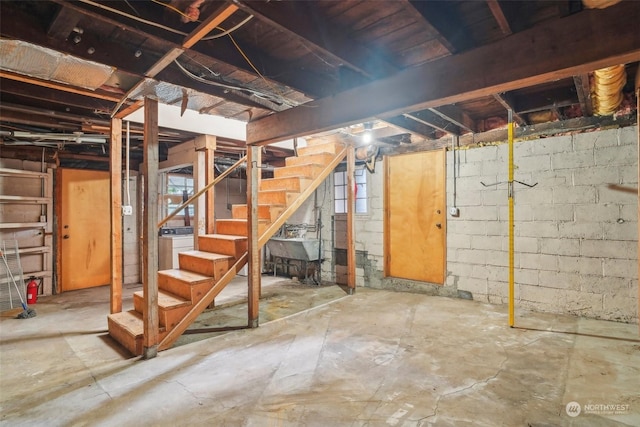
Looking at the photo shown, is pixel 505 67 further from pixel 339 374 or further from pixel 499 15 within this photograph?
pixel 339 374

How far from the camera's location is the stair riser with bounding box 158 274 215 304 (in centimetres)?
304

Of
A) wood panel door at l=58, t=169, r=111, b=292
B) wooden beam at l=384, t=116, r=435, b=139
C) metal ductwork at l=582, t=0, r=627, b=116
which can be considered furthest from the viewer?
wood panel door at l=58, t=169, r=111, b=292

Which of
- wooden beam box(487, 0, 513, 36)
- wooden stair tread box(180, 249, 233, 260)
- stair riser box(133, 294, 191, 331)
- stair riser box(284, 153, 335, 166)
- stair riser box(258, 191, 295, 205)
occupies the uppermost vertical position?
wooden beam box(487, 0, 513, 36)

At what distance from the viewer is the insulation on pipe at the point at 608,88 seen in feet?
7.66

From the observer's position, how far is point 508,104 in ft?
10.4

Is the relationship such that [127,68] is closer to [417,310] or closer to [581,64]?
[581,64]

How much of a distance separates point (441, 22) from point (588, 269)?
10.9 ft

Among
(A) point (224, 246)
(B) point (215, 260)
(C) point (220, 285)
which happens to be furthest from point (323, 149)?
(C) point (220, 285)

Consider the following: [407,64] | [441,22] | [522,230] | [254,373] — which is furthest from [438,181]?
[254,373]

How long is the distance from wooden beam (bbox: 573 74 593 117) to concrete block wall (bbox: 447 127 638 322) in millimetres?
362

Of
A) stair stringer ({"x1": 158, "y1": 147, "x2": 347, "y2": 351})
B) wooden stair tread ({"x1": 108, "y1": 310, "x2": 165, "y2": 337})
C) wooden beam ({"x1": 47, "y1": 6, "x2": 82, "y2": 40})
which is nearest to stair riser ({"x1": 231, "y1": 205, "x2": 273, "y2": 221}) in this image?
stair stringer ({"x1": 158, "y1": 147, "x2": 347, "y2": 351})

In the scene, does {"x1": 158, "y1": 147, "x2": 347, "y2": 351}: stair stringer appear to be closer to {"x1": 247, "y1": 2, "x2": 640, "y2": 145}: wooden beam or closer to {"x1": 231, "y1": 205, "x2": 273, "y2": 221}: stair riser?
{"x1": 231, "y1": 205, "x2": 273, "y2": 221}: stair riser

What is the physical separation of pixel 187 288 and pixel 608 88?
4011 millimetres

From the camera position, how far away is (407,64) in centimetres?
234
